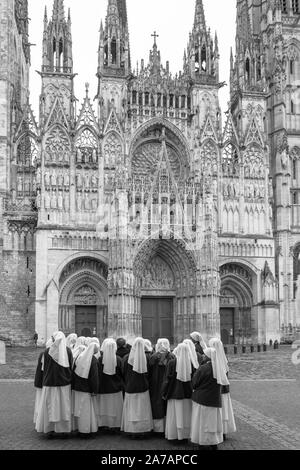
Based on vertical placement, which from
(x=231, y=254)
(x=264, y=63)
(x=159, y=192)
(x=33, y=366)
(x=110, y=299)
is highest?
(x=264, y=63)

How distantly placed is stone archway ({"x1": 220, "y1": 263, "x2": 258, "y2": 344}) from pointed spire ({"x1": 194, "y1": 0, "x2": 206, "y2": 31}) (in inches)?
761

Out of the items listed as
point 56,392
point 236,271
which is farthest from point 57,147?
point 56,392

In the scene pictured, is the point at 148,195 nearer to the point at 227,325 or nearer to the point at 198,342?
the point at 227,325

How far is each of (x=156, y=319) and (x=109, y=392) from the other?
1307 inches

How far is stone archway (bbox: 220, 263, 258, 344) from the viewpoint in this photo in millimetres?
48688

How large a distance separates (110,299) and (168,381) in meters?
29.7

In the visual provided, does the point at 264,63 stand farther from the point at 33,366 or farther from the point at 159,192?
the point at 33,366

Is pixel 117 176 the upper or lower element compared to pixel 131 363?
upper

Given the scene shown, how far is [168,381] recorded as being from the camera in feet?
44.4

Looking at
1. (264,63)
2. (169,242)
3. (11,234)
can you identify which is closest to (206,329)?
(169,242)

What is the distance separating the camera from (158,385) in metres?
14.0

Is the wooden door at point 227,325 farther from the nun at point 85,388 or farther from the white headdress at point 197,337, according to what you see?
the nun at point 85,388

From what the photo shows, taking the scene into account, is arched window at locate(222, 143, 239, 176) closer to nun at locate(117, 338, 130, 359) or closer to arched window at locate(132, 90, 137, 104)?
arched window at locate(132, 90, 137, 104)

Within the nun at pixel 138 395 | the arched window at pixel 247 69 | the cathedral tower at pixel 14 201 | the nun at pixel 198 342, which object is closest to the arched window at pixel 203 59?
the arched window at pixel 247 69
